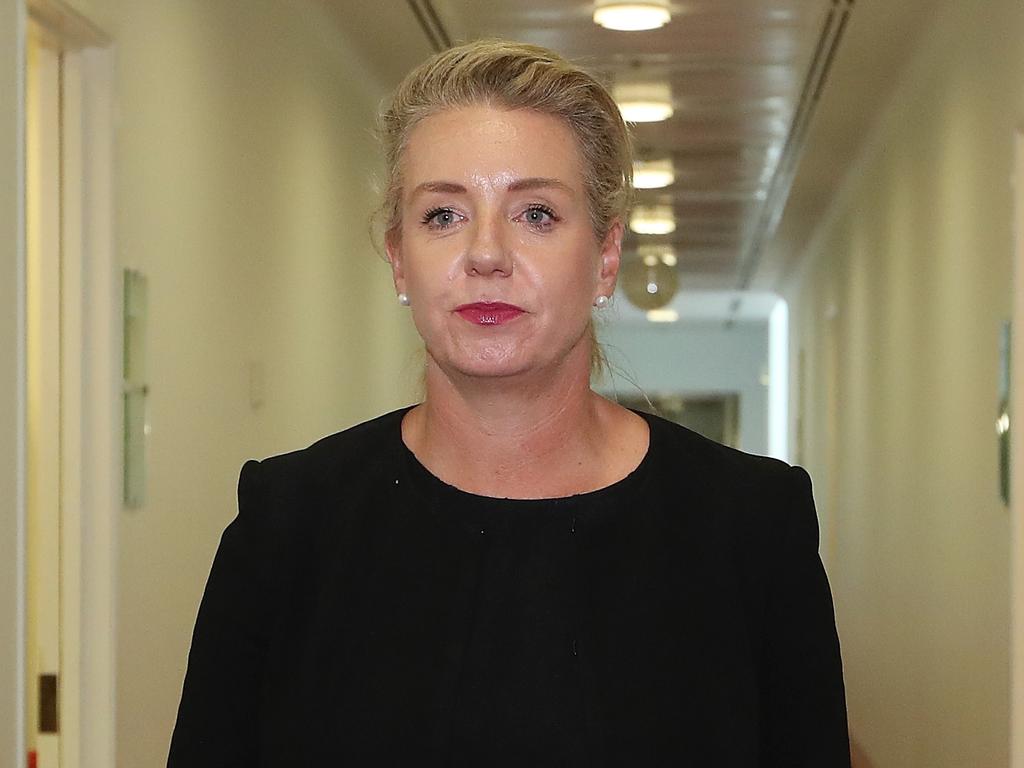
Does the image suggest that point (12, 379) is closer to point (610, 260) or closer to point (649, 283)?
point (610, 260)

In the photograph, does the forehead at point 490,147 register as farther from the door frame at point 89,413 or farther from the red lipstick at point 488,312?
the door frame at point 89,413

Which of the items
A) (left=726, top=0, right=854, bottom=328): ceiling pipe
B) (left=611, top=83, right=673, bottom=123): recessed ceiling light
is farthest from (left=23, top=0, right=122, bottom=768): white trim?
(left=611, top=83, right=673, bottom=123): recessed ceiling light

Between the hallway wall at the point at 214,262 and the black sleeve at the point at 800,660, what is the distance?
1.35m

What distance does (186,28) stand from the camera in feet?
12.7

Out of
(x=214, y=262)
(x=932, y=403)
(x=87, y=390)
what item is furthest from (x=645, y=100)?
(x=87, y=390)

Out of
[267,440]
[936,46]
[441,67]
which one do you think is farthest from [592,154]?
[936,46]

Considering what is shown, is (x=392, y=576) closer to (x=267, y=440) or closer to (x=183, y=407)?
(x=183, y=407)

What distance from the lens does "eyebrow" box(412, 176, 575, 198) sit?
1.38 m

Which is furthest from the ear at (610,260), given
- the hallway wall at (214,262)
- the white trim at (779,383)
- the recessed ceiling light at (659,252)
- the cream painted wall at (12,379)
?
the white trim at (779,383)

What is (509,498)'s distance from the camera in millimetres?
1469

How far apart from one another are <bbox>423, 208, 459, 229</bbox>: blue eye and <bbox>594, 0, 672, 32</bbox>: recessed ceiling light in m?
3.93

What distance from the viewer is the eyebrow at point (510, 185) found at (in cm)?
138

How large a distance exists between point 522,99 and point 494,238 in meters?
0.13

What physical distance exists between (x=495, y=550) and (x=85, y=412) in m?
2.04
